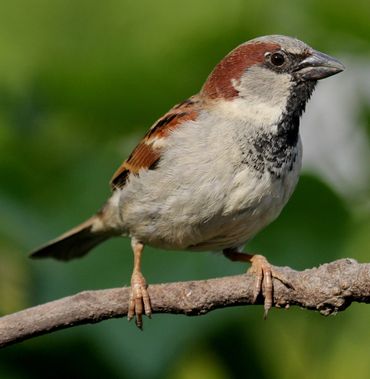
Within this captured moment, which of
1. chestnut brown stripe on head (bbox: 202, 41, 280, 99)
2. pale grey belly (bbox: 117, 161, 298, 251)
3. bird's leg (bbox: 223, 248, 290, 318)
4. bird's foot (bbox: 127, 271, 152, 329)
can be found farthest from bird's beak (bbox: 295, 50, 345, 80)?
bird's foot (bbox: 127, 271, 152, 329)

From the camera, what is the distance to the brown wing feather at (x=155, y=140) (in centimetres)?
326

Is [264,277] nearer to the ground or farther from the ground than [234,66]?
nearer to the ground

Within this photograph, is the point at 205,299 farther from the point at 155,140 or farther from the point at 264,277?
the point at 155,140

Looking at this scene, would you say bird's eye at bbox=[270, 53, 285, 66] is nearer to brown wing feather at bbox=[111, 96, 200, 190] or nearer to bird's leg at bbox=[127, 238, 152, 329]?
brown wing feather at bbox=[111, 96, 200, 190]

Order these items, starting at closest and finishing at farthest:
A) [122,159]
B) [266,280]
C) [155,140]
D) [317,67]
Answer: [266,280] → [317,67] → [155,140] → [122,159]

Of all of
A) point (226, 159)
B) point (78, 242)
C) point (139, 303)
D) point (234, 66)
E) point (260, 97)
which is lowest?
point (139, 303)

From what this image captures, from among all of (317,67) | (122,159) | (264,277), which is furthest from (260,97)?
(264,277)

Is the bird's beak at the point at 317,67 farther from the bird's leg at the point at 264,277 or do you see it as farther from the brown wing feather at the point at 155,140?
the bird's leg at the point at 264,277

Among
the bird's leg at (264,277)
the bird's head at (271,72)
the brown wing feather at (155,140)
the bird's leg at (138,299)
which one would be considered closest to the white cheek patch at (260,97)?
the bird's head at (271,72)

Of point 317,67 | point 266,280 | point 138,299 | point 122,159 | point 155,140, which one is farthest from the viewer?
point 122,159

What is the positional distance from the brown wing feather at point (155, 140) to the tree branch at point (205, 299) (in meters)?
0.66

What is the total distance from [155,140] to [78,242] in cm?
61

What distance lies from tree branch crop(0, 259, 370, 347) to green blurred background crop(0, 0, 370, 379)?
38 centimetres

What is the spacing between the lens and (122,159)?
3.46 m
